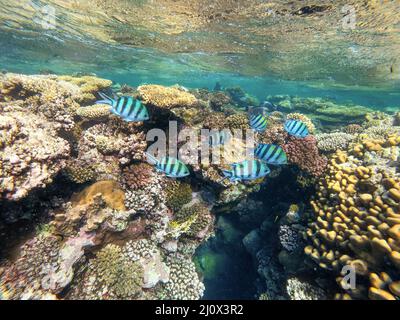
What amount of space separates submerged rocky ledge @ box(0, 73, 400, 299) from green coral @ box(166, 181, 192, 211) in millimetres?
25

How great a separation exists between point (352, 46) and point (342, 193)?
16123 millimetres

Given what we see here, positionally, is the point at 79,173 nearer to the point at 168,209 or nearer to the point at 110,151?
the point at 110,151

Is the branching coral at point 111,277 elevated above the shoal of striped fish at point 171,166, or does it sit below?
below

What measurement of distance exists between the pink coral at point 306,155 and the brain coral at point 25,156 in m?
A: 5.72

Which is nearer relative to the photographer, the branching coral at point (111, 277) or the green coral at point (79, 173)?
the branching coral at point (111, 277)

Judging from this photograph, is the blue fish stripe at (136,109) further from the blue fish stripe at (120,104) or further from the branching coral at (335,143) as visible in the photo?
the branching coral at (335,143)

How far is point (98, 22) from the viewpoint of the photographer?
53.5 ft

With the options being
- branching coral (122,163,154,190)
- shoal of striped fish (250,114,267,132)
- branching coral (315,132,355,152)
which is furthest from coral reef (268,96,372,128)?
branching coral (122,163,154,190)

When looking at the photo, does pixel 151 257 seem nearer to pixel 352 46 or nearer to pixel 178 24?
pixel 178 24

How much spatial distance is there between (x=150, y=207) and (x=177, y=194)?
0.70 metres

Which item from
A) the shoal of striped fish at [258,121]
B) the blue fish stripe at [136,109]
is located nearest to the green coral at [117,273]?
the blue fish stripe at [136,109]

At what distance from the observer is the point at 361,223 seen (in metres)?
4.29

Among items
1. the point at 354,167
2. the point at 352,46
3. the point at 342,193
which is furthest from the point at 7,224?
the point at 352,46

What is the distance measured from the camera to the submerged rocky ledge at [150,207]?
13.1 ft
